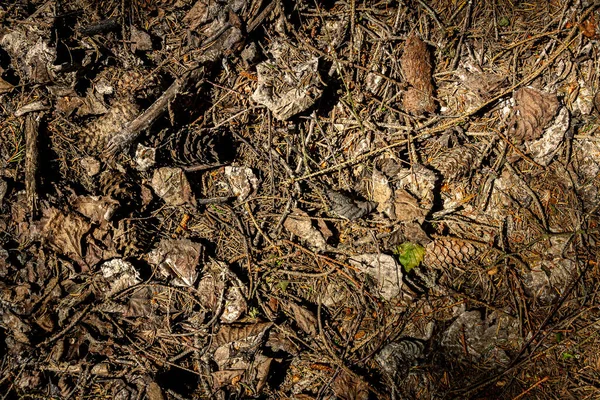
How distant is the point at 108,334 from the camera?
238cm

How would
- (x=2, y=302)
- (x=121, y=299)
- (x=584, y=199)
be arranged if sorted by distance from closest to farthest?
(x=2, y=302) → (x=121, y=299) → (x=584, y=199)

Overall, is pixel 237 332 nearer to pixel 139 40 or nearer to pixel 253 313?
pixel 253 313

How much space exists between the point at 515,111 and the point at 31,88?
3.41 meters

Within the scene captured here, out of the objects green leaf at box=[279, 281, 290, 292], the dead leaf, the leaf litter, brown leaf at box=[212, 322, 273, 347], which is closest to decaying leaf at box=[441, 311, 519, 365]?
the leaf litter

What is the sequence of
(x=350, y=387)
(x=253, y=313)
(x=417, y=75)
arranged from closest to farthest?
(x=350, y=387) → (x=253, y=313) → (x=417, y=75)

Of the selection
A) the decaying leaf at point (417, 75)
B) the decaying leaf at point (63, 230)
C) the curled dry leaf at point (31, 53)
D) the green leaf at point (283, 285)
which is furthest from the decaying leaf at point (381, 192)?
the curled dry leaf at point (31, 53)

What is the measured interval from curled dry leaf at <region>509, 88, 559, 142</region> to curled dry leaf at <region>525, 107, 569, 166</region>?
6 cm

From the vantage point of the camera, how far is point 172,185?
2521 millimetres

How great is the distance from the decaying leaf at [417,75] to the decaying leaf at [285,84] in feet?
2.28

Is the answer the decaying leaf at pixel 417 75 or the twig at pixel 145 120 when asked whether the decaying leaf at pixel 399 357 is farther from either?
the twig at pixel 145 120

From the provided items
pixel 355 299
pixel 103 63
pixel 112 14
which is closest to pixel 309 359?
pixel 355 299

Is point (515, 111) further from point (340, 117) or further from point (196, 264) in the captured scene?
point (196, 264)

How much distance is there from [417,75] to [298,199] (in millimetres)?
1303

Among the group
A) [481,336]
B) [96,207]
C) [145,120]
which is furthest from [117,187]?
[481,336]
